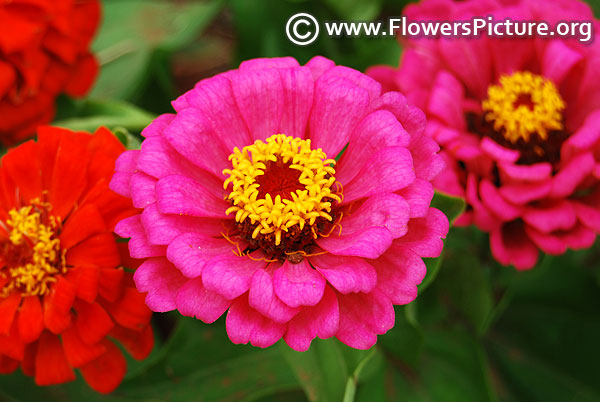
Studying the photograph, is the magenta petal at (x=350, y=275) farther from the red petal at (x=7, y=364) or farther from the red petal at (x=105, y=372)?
the red petal at (x=7, y=364)

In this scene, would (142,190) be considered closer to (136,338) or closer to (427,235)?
(136,338)

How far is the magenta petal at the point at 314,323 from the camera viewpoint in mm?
590

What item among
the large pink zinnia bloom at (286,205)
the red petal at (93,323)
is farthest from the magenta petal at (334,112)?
the red petal at (93,323)

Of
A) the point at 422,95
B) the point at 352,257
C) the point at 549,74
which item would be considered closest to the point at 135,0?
the point at 422,95

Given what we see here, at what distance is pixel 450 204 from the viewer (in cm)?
77

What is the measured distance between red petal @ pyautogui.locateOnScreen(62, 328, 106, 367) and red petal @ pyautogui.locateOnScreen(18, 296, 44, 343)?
31mm

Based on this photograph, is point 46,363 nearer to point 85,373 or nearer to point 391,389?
point 85,373

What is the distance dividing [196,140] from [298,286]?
212mm

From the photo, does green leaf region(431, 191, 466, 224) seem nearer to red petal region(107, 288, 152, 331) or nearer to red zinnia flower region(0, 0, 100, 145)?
red petal region(107, 288, 152, 331)

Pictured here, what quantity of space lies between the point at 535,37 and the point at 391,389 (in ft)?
1.88

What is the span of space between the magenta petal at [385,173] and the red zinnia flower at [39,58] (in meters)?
0.55

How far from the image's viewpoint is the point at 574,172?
762mm

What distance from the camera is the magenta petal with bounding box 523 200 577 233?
0.76m
